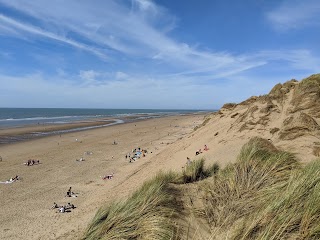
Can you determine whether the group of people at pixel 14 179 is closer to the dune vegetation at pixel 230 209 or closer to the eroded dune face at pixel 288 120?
the eroded dune face at pixel 288 120

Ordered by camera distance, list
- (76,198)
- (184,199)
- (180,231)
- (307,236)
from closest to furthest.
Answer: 1. (307,236)
2. (180,231)
3. (184,199)
4. (76,198)

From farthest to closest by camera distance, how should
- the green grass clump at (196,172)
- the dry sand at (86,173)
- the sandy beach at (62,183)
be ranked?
the sandy beach at (62,183), the dry sand at (86,173), the green grass clump at (196,172)

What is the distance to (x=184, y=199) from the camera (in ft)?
18.2

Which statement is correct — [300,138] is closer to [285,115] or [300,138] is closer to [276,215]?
[285,115]

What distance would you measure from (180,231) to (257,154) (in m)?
3.66

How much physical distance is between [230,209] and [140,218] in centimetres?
141

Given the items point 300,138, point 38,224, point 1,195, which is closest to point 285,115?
point 300,138

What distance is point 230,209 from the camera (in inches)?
179

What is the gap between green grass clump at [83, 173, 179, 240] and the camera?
409 cm

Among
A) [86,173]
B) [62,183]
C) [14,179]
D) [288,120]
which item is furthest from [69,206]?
[288,120]

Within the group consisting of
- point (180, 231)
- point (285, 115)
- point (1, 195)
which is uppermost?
point (285, 115)

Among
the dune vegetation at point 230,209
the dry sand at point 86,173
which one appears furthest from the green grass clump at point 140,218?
the dry sand at point 86,173

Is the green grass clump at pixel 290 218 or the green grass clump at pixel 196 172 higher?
the green grass clump at pixel 290 218

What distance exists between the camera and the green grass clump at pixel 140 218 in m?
4.09
